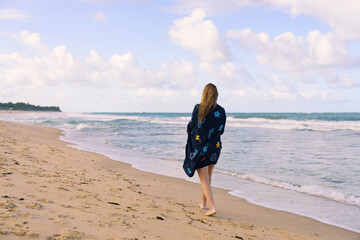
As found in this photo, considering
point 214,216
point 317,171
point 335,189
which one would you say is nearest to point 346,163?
point 317,171

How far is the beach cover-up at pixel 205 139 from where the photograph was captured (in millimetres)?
4441

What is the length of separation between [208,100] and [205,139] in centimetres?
53

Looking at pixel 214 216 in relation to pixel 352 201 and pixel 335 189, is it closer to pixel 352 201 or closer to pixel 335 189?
pixel 352 201

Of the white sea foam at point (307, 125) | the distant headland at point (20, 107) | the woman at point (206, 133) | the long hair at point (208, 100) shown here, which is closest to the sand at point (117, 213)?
the woman at point (206, 133)

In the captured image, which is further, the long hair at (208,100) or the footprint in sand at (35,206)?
the long hair at (208,100)

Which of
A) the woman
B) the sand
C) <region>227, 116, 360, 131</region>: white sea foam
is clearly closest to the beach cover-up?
the woman

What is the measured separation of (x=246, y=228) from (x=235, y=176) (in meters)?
4.24

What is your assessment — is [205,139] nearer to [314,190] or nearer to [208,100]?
[208,100]

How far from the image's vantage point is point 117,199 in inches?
183

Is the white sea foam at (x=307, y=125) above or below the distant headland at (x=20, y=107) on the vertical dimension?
below

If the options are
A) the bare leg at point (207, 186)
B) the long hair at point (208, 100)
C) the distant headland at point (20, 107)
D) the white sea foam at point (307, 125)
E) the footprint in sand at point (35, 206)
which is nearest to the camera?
the footprint in sand at point (35, 206)

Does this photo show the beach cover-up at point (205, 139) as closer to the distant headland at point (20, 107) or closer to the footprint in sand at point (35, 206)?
the footprint in sand at point (35, 206)

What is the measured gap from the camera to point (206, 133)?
175 inches

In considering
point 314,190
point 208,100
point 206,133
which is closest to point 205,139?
point 206,133
